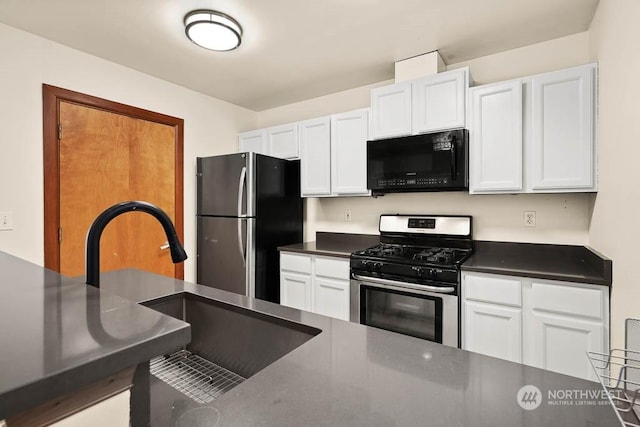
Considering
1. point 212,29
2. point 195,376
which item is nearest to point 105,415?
point 195,376

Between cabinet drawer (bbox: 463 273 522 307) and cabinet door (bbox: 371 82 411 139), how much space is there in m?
1.22

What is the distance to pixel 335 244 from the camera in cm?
325

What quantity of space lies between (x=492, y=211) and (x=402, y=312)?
3.63 feet

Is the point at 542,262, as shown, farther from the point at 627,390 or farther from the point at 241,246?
the point at 241,246

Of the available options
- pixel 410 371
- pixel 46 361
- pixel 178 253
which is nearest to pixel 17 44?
pixel 178 253

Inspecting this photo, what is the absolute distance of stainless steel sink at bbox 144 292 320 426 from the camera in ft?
3.34

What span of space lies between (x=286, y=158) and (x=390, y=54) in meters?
1.39

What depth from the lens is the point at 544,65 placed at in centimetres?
236

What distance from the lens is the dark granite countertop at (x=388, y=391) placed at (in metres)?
0.59

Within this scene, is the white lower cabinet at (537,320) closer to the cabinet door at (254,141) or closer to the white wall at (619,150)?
the white wall at (619,150)

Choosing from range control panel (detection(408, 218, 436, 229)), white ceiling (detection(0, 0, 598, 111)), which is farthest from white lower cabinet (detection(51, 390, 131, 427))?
range control panel (detection(408, 218, 436, 229))

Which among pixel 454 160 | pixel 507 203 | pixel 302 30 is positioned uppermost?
pixel 302 30

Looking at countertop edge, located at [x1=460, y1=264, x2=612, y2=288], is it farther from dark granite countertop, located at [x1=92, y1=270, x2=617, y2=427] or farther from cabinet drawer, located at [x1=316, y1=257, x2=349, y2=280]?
dark granite countertop, located at [x1=92, y1=270, x2=617, y2=427]

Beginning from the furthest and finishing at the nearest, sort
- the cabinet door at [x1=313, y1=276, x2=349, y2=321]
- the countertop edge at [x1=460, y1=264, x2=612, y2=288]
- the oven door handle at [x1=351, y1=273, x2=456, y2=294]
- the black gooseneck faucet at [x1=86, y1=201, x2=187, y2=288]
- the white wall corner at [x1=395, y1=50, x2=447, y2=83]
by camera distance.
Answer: the cabinet door at [x1=313, y1=276, x2=349, y2=321], the white wall corner at [x1=395, y1=50, x2=447, y2=83], the oven door handle at [x1=351, y1=273, x2=456, y2=294], the countertop edge at [x1=460, y1=264, x2=612, y2=288], the black gooseneck faucet at [x1=86, y1=201, x2=187, y2=288]
